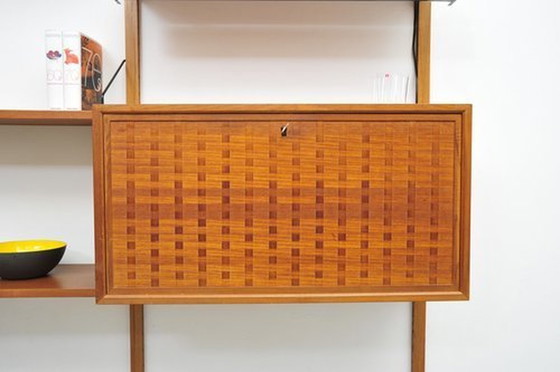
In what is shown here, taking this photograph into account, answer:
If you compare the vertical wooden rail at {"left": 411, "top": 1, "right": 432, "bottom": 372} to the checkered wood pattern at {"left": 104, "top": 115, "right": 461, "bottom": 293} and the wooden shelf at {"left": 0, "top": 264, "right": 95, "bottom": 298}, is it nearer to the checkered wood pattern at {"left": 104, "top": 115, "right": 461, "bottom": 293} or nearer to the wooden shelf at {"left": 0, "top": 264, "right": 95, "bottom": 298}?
the checkered wood pattern at {"left": 104, "top": 115, "right": 461, "bottom": 293}

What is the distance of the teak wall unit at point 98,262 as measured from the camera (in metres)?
0.73

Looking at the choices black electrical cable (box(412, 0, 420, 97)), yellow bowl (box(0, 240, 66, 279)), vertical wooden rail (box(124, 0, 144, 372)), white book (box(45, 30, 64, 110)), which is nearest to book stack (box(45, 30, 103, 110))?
white book (box(45, 30, 64, 110))

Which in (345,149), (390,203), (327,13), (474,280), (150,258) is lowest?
(474,280)

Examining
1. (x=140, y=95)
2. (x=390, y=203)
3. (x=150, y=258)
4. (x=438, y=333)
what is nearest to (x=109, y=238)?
(x=150, y=258)

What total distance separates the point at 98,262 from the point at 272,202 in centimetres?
37

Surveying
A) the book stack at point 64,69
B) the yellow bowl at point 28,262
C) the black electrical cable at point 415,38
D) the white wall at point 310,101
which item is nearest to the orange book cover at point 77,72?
the book stack at point 64,69

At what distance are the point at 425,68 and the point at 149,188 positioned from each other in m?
0.75

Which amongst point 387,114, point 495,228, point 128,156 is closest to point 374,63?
point 387,114

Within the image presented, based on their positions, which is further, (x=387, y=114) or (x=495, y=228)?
(x=495, y=228)

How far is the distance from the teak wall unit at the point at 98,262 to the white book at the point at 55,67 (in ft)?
0.15

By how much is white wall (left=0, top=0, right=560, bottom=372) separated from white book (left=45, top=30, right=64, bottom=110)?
16 centimetres

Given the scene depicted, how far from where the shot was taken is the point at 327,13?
951mm

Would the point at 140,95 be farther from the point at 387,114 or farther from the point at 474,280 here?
the point at 474,280

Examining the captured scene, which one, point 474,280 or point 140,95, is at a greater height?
point 140,95
